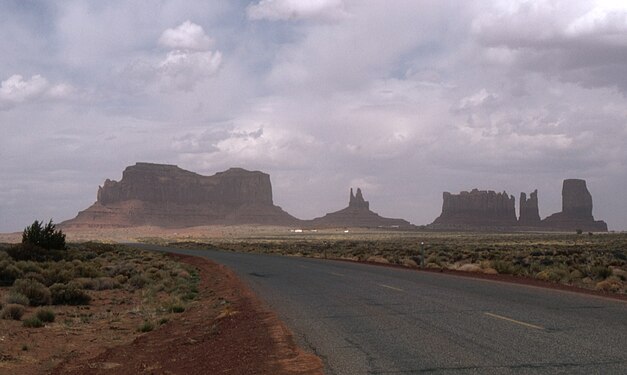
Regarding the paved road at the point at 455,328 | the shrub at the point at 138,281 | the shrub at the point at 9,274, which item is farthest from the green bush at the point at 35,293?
the paved road at the point at 455,328

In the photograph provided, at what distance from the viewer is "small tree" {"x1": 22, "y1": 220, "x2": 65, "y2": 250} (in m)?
39.9

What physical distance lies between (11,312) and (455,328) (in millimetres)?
11042

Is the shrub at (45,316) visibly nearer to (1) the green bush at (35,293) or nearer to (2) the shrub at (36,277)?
(1) the green bush at (35,293)

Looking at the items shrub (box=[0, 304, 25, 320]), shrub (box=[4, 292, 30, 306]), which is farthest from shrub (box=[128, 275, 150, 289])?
shrub (box=[0, 304, 25, 320])

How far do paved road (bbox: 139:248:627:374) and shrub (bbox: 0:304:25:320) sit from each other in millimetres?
6161

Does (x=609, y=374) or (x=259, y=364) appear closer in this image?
(x=609, y=374)

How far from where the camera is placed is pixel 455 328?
1082 centimetres

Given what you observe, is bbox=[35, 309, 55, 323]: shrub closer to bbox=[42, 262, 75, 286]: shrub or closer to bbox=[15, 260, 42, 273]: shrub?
bbox=[42, 262, 75, 286]: shrub

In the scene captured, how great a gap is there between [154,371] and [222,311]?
620 cm

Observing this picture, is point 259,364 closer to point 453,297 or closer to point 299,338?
point 299,338

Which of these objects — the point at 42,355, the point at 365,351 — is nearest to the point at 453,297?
the point at 365,351

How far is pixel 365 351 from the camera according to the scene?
30.0 feet

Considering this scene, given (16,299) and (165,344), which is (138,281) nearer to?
(16,299)

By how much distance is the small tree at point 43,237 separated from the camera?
1571 inches
